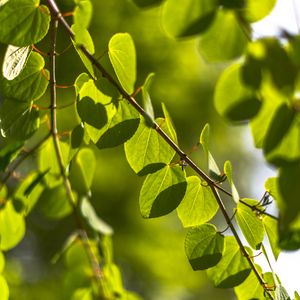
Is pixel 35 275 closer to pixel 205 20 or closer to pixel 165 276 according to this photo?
pixel 165 276

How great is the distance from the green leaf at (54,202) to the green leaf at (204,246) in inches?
16.1

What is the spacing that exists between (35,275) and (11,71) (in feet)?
13.3

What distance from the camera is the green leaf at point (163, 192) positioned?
69 cm

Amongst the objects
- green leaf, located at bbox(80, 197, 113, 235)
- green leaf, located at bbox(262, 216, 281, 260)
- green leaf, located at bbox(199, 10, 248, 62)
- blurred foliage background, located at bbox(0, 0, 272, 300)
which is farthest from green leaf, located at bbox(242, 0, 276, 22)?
blurred foliage background, located at bbox(0, 0, 272, 300)

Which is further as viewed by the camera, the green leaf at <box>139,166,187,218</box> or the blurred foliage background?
the blurred foliage background

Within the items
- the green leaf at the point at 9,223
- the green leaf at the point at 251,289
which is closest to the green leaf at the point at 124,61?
the green leaf at the point at 251,289

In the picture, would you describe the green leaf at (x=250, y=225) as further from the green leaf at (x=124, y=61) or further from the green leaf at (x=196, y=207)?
the green leaf at (x=124, y=61)

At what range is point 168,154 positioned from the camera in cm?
71

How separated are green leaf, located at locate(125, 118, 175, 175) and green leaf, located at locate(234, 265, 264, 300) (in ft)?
0.56

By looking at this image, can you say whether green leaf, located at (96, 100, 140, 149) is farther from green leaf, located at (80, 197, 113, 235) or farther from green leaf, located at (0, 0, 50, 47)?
green leaf, located at (80, 197, 113, 235)

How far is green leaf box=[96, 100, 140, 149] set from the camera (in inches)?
26.4

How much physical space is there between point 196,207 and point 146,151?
88 mm

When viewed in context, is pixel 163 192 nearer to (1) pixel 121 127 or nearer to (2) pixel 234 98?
(1) pixel 121 127

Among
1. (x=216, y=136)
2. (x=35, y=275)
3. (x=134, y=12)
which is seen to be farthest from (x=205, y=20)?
(x=216, y=136)
